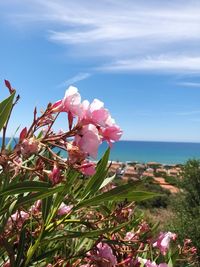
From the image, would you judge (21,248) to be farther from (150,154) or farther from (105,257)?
(150,154)

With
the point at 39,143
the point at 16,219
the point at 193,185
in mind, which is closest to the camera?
the point at 39,143

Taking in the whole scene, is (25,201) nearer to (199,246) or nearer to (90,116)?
(90,116)

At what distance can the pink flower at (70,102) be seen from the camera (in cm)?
88

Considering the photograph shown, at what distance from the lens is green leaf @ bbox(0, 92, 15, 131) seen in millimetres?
819

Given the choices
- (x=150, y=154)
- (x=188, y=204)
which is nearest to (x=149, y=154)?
(x=150, y=154)

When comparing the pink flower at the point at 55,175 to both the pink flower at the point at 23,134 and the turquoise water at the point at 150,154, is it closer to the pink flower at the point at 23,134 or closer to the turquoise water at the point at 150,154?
the pink flower at the point at 23,134

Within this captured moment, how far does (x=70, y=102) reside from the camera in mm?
878

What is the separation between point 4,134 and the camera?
0.85 meters

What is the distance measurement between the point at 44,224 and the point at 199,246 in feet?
19.3

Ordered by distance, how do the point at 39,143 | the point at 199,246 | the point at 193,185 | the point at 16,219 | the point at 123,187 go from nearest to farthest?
the point at 39,143 < the point at 123,187 < the point at 16,219 < the point at 199,246 < the point at 193,185

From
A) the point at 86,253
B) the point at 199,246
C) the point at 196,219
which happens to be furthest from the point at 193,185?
the point at 86,253

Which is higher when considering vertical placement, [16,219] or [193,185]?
[193,185]

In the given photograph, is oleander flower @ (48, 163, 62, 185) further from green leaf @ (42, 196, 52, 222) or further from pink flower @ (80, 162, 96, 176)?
green leaf @ (42, 196, 52, 222)

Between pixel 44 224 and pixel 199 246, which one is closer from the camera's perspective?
pixel 44 224
